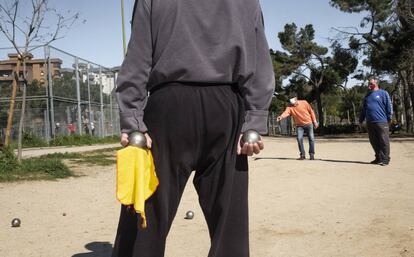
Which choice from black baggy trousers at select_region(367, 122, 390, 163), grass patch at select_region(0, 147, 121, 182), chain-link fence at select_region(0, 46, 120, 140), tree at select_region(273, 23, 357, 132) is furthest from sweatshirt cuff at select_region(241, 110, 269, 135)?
tree at select_region(273, 23, 357, 132)

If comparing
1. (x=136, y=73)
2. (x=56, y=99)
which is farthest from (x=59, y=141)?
(x=136, y=73)

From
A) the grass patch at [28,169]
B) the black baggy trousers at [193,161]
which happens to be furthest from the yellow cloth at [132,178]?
the grass patch at [28,169]

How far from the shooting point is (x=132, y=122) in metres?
2.31

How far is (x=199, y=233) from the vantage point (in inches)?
193

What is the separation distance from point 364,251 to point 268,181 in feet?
15.2

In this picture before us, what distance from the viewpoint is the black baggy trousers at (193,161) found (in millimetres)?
2338

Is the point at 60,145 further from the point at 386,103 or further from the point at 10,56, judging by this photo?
the point at 386,103

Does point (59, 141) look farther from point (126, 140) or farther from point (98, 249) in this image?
point (126, 140)

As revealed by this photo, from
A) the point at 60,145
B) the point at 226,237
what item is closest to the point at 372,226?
the point at 226,237

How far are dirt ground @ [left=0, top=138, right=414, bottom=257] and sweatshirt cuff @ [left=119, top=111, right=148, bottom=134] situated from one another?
6.87 ft

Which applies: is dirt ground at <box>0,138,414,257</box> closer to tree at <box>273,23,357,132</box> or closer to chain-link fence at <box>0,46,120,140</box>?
chain-link fence at <box>0,46,120,140</box>

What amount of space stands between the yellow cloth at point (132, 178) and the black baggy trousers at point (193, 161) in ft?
0.42

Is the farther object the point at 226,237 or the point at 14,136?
the point at 14,136

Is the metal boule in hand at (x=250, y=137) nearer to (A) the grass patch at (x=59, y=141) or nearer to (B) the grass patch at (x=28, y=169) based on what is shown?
(B) the grass patch at (x=28, y=169)
